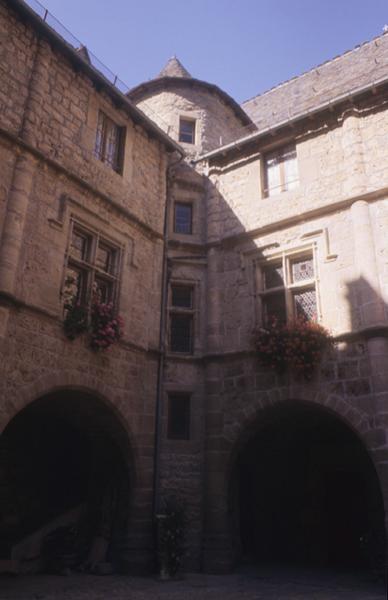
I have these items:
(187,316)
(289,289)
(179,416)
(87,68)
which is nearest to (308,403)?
(289,289)

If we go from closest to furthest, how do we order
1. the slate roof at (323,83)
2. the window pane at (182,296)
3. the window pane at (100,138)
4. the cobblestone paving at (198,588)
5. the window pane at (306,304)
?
1. the cobblestone paving at (198,588)
2. the window pane at (306,304)
3. the window pane at (100,138)
4. the window pane at (182,296)
5. the slate roof at (323,83)

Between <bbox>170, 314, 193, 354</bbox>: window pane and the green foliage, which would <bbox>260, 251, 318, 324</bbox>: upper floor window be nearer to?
<bbox>170, 314, 193, 354</bbox>: window pane

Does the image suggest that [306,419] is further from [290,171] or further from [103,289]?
[290,171]

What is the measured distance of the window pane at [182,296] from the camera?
34.6 ft

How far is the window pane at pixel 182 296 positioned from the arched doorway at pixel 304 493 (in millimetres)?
2855

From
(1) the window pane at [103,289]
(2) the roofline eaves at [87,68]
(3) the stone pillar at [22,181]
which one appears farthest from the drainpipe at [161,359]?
(3) the stone pillar at [22,181]

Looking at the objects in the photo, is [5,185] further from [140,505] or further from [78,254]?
[140,505]

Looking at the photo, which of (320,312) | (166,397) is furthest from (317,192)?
(166,397)

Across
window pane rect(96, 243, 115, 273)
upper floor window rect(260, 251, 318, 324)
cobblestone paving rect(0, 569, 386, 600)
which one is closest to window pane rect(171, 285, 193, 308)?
upper floor window rect(260, 251, 318, 324)

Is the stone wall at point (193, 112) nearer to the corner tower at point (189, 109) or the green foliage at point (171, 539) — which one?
the corner tower at point (189, 109)

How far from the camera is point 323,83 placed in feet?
44.3

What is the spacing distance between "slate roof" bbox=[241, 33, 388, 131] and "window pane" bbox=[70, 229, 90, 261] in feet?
19.1

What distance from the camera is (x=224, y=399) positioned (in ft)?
31.1

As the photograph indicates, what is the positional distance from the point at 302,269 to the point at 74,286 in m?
4.02
